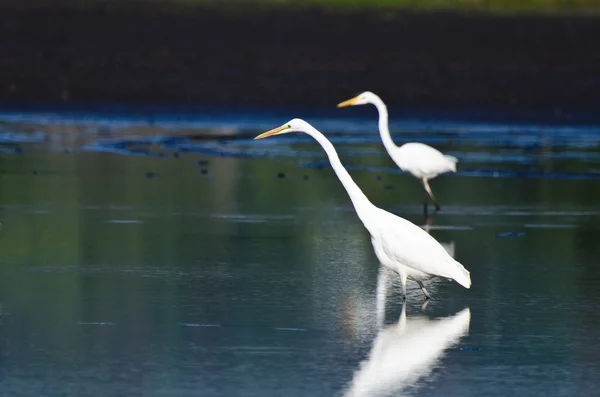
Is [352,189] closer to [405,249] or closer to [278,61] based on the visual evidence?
[405,249]

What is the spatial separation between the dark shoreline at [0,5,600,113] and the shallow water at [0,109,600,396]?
31.6 feet

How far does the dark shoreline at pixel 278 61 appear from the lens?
97.1 ft

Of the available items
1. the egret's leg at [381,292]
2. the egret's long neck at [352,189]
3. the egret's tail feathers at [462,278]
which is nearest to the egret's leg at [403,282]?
the egret's leg at [381,292]

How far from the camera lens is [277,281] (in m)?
10.5

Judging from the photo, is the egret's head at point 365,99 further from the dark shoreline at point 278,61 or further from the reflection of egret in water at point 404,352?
the dark shoreline at point 278,61

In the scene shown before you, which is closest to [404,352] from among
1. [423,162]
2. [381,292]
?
[381,292]

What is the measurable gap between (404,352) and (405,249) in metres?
1.66

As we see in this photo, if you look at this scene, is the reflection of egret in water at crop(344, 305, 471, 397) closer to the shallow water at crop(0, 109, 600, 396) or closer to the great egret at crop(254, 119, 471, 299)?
the shallow water at crop(0, 109, 600, 396)

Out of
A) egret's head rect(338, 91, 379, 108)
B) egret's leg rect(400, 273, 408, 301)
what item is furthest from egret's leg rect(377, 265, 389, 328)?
egret's head rect(338, 91, 379, 108)

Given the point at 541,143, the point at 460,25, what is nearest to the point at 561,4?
the point at 460,25

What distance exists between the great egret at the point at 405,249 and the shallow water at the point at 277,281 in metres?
0.23

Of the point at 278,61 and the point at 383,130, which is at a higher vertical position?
the point at 278,61

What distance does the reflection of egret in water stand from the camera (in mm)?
7496

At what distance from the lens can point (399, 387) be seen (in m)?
7.45
